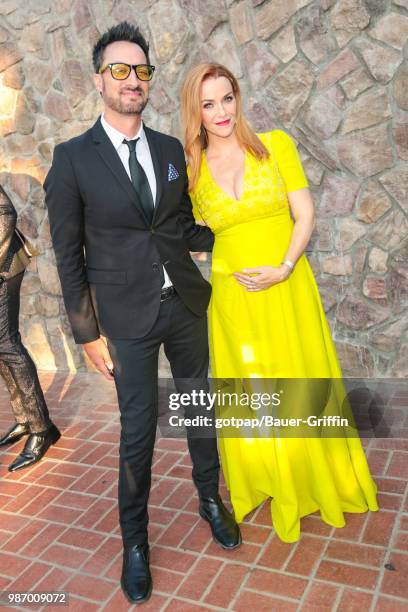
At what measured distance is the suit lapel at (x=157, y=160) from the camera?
2.63m

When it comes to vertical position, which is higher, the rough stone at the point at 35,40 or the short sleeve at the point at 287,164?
the rough stone at the point at 35,40

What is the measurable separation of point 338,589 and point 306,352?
1089mm

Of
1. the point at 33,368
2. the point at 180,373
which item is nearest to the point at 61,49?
the point at 33,368

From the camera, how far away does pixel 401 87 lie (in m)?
4.07

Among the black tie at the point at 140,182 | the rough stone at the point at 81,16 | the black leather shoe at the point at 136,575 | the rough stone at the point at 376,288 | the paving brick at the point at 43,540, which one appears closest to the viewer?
the black tie at the point at 140,182

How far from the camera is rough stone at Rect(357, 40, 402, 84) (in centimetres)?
405

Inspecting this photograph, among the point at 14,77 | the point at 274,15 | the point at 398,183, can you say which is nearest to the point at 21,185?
the point at 14,77

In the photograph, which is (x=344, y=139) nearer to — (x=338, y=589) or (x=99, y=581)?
(x=338, y=589)

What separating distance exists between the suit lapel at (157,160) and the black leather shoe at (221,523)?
152 centimetres

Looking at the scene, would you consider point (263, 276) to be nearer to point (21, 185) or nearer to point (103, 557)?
point (103, 557)

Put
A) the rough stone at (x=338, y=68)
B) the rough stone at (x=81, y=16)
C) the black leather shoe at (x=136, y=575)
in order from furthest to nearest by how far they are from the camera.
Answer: the rough stone at (x=81, y=16) < the rough stone at (x=338, y=68) < the black leather shoe at (x=136, y=575)

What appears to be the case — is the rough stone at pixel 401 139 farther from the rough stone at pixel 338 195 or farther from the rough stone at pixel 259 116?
the rough stone at pixel 259 116

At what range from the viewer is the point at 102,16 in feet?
16.7

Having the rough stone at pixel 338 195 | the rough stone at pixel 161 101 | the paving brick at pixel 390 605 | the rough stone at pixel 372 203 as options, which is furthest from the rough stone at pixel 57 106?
the paving brick at pixel 390 605
